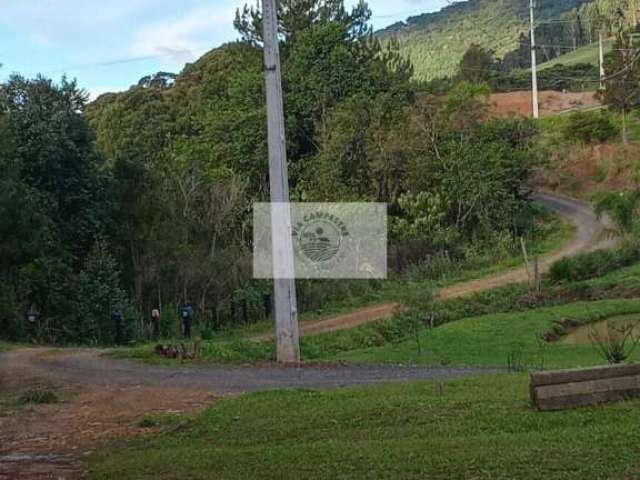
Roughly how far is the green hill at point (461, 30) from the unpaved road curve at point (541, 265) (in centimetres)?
3433

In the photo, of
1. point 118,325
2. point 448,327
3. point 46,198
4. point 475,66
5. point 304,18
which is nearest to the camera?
point 448,327

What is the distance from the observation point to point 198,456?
7.15m

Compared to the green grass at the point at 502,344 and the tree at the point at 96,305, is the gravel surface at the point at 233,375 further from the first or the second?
the tree at the point at 96,305

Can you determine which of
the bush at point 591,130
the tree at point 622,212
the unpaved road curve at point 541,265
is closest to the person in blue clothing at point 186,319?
the unpaved road curve at point 541,265

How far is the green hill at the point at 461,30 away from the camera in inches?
3381

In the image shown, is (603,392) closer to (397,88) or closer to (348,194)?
(348,194)

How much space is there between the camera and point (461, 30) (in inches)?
3733

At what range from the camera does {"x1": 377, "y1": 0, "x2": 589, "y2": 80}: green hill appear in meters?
85.9

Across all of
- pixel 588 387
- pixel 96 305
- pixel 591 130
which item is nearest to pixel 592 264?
pixel 96 305

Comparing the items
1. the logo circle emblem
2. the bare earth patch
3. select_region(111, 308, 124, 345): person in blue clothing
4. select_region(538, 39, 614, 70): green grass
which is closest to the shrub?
the bare earth patch

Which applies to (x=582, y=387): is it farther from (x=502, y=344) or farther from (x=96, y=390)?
(x=502, y=344)

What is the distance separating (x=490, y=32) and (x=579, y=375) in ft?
312

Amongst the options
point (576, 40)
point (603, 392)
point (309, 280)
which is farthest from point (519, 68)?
point (603, 392)

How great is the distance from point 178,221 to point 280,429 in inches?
838
